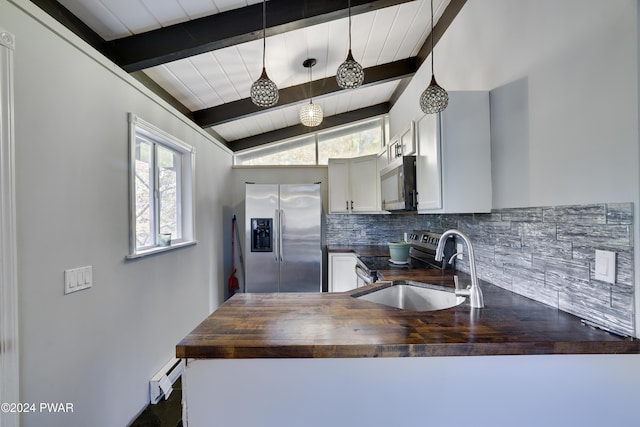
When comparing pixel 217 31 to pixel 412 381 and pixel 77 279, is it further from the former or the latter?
pixel 412 381

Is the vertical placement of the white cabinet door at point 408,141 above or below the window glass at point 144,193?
above

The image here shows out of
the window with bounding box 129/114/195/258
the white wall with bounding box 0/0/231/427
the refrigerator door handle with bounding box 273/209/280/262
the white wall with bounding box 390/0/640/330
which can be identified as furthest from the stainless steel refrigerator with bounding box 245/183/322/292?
the white wall with bounding box 390/0/640/330

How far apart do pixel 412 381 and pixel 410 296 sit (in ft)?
3.11

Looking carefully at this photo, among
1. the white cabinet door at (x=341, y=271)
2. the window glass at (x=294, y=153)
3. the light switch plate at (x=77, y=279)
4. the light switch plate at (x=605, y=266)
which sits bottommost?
the white cabinet door at (x=341, y=271)

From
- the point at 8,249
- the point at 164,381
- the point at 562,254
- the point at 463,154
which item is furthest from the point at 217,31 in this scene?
the point at 164,381

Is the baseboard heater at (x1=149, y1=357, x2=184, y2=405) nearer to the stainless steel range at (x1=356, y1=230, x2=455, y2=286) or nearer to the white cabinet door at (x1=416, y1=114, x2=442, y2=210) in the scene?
the stainless steel range at (x1=356, y1=230, x2=455, y2=286)

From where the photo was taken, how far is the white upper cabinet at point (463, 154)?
169 centimetres

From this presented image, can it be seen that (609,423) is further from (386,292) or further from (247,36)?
(247,36)

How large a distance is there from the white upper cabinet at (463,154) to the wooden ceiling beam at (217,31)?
96cm

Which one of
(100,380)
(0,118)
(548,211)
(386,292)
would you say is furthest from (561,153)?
(100,380)

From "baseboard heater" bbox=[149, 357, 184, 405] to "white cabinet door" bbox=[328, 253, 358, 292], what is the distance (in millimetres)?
1846

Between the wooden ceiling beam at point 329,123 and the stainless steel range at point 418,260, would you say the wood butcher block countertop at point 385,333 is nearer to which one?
the stainless steel range at point 418,260

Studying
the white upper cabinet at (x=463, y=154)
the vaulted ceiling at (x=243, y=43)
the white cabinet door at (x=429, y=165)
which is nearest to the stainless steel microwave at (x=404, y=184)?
the white cabinet door at (x=429, y=165)

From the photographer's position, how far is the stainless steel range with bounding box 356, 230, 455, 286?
2258 millimetres
